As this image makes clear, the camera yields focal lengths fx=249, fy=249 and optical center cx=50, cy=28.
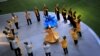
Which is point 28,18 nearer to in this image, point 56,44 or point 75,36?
point 56,44

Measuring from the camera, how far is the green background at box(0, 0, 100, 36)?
13656mm

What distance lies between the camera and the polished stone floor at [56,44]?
11078 mm

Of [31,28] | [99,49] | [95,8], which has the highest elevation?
[95,8]

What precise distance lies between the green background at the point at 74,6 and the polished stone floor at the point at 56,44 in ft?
2.44

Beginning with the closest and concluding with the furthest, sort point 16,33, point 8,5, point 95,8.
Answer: point 16,33
point 95,8
point 8,5

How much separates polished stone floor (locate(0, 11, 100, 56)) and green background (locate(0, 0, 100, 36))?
0.74 metres

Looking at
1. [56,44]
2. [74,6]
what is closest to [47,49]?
[56,44]

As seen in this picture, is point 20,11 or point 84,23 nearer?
point 84,23

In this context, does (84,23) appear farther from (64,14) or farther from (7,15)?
(7,15)

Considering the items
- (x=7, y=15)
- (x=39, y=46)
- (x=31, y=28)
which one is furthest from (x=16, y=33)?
(x=7, y=15)

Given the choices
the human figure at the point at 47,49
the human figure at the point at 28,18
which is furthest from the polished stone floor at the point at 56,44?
the human figure at the point at 47,49

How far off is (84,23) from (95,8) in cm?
197

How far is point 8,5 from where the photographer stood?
17219 millimetres

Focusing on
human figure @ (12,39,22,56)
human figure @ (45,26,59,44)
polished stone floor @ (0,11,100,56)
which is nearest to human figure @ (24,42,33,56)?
polished stone floor @ (0,11,100,56)
